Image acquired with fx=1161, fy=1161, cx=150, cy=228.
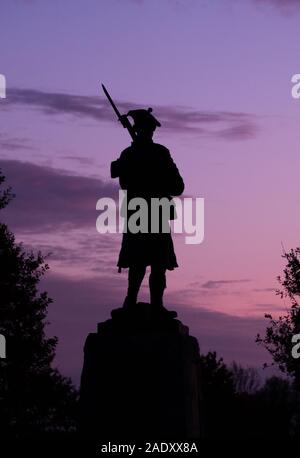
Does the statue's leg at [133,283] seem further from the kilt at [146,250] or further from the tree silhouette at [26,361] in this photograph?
the tree silhouette at [26,361]

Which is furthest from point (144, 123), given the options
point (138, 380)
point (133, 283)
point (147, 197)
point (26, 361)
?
point (26, 361)

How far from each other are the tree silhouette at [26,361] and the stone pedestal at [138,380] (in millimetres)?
18199

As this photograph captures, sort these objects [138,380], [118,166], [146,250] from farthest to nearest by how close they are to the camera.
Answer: [118,166], [146,250], [138,380]

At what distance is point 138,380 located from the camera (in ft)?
61.3

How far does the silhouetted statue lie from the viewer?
19.2 meters

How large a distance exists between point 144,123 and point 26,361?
19.8 m

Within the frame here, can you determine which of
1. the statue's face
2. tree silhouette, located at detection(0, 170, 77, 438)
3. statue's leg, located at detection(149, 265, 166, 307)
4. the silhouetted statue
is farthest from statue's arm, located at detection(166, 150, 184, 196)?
tree silhouette, located at detection(0, 170, 77, 438)

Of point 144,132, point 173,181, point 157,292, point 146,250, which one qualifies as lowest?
point 157,292

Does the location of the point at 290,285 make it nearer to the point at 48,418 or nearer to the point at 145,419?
the point at 48,418

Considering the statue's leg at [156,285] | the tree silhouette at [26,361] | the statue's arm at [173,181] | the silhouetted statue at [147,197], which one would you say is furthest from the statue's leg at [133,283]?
the tree silhouette at [26,361]

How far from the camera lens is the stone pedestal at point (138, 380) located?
60.6 feet

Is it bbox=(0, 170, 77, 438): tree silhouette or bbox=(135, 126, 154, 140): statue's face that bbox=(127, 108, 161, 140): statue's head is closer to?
bbox=(135, 126, 154, 140): statue's face

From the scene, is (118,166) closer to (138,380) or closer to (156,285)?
(156,285)
